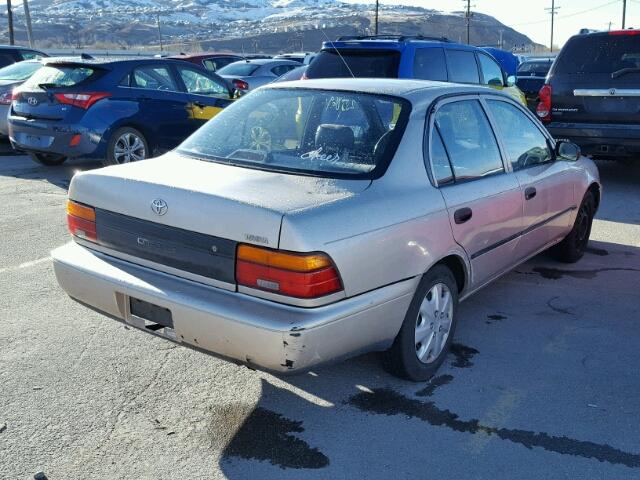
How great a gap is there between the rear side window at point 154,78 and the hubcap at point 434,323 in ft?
22.0

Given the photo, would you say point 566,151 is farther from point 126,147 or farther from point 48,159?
point 48,159

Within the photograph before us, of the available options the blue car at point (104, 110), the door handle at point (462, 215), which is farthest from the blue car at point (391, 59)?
the door handle at point (462, 215)

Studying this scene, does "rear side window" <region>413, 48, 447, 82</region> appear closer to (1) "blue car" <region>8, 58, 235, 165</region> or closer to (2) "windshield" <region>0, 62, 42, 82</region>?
(1) "blue car" <region>8, 58, 235, 165</region>

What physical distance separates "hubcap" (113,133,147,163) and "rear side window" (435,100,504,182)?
5.85 m

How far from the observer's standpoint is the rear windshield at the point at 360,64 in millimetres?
8547

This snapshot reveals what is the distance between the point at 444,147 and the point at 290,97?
995mm

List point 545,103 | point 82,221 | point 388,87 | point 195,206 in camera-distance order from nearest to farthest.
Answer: point 195,206
point 82,221
point 388,87
point 545,103

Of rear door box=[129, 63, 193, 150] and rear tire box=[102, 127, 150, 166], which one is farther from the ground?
rear door box=[129, 63, 193, 150]

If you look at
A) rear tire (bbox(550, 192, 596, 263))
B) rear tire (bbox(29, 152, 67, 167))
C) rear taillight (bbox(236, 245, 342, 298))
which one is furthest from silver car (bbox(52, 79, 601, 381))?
rear tire (bbox(29, 152, 67, 167))

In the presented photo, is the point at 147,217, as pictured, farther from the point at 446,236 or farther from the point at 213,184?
the point at 446,236

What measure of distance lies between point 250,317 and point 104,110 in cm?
660

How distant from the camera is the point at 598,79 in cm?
844

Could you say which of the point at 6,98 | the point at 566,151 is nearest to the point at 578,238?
the point at 566,151

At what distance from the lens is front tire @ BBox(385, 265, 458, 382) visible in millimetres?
3541
